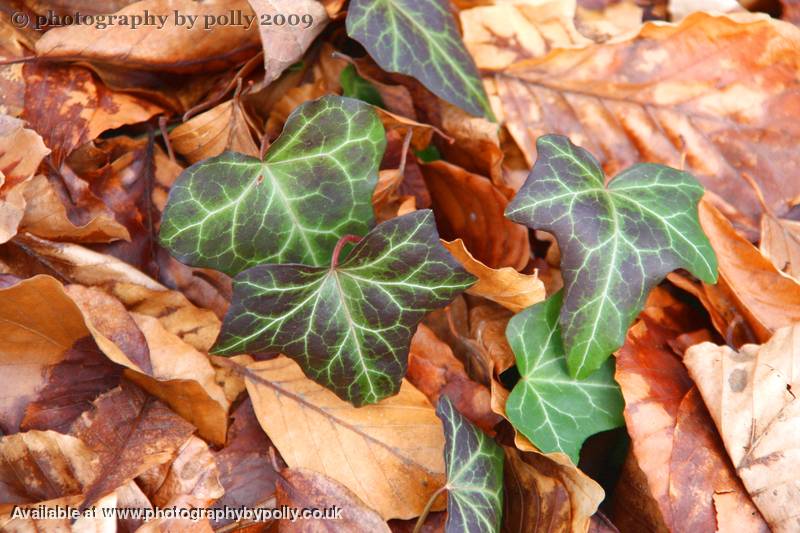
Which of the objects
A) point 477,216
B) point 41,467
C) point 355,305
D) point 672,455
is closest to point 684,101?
point 477,216

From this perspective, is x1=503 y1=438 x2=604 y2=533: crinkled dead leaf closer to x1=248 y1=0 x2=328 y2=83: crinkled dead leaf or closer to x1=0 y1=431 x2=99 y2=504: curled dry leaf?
x1=0 y1=431 x2=99 y2=504: curled dry leaf

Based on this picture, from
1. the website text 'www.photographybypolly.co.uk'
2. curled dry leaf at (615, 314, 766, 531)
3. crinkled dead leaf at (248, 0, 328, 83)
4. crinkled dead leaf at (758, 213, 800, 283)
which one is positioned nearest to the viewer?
the website text 'www.photographybypolly.co.uk'

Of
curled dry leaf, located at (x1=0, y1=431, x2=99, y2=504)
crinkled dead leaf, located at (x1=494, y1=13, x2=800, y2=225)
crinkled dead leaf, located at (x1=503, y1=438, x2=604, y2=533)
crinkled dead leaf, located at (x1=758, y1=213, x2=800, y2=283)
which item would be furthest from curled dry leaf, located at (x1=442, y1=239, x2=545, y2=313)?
curled dry leaf, located at (x1=0, y1=431, x2=99, y2=504)

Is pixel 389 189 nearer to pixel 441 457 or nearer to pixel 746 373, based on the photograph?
pixel 441 457

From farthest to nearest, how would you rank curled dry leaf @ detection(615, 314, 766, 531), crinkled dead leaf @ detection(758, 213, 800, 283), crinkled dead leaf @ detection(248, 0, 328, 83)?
1. crinkled dead leaf @ detection(758, 213, 800, 283)
2. crinkled dead leaf @ detection(248, 0, 328, 83)
3. curled dry leaf @ detection(615, 314, 766, 531)

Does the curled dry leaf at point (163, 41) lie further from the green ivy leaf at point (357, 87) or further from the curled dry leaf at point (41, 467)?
the curled dry leaf at point (41, 467)

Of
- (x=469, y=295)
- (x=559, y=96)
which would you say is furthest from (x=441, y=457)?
(x=559, y=96)

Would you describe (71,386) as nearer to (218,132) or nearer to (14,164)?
(14,164)
